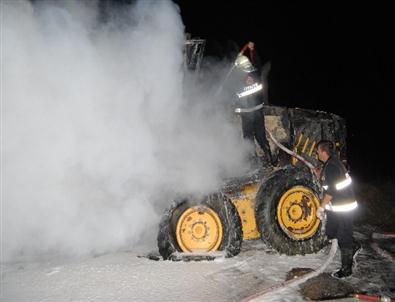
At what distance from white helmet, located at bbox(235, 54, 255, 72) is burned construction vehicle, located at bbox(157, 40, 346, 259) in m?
1.63

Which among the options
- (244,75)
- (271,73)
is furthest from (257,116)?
(271,73)

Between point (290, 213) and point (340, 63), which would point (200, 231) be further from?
point (340, 63)

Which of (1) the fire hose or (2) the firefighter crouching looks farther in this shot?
(2) the firefighter crouching

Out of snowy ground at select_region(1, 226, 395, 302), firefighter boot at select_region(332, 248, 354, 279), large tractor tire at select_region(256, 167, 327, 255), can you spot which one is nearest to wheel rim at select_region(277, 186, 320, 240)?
large tractor tire at select_region(256, 167, 327, 255)

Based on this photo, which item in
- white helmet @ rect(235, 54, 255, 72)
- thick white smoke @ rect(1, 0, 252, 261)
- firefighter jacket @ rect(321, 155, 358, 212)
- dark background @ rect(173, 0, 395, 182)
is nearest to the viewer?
firefighter jacket @ rect(321, 155, 358, 212)

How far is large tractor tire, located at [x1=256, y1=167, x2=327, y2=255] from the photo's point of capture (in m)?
6.16

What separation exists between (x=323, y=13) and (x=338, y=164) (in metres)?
29.4

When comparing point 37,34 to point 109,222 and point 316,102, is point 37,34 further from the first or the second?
point 316,102

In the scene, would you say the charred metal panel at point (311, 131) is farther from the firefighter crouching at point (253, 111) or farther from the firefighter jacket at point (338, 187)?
the firefighter jacket at point (338, 187)

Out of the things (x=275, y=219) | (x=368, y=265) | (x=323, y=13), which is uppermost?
(x=323, y=13)

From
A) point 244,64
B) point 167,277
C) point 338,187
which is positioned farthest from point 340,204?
point 244,64

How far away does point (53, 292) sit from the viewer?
5.03m

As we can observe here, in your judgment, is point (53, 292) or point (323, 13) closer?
point (53, 292)

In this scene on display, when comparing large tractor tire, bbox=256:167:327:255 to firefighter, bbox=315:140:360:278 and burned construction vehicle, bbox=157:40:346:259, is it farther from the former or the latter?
firefighter, bbox=315:140:360:278
